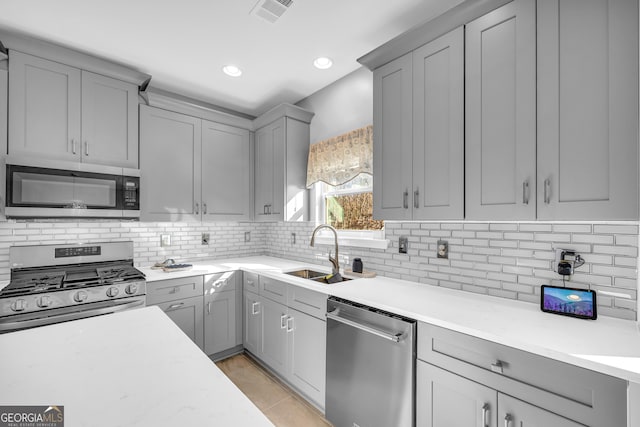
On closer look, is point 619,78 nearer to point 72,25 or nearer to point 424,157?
point 424,157

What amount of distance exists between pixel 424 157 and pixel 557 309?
1054 mm

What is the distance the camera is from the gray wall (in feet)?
8.46

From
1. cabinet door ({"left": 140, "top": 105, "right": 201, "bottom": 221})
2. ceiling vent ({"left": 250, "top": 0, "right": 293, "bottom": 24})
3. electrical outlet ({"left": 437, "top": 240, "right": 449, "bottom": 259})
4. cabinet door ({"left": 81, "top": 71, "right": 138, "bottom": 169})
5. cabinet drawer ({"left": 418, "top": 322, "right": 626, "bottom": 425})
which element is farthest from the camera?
cabinet door ({"left": 140, "top": 105, "right": 201, "bottom": 221})

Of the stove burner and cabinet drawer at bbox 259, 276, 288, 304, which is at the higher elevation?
the stove burner

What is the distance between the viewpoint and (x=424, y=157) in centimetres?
182

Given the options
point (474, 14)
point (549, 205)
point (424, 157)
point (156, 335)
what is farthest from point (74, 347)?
point (474, 14)

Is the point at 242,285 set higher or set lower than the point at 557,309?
lower

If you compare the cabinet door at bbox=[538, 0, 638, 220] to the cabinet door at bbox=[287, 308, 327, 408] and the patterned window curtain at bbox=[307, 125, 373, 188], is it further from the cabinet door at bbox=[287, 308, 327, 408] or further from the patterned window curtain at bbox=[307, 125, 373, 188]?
the cabinet door at bbox=[287, 308, 327, 408]

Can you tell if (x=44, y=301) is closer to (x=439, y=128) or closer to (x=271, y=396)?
(x=271, y=396)

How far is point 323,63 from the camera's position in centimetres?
252

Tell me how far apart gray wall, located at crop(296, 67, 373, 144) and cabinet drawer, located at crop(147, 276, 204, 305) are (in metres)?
1.85

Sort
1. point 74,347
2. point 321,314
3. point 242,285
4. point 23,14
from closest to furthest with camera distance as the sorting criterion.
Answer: point 74,347 → point 23,14 → point 321,314 → point 242,285

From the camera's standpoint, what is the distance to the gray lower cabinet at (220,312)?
2.73 m

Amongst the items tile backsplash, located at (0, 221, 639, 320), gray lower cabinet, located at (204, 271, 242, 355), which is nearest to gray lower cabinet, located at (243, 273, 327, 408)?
gray lower cabinet, located at (204, 271, 242, 355)
